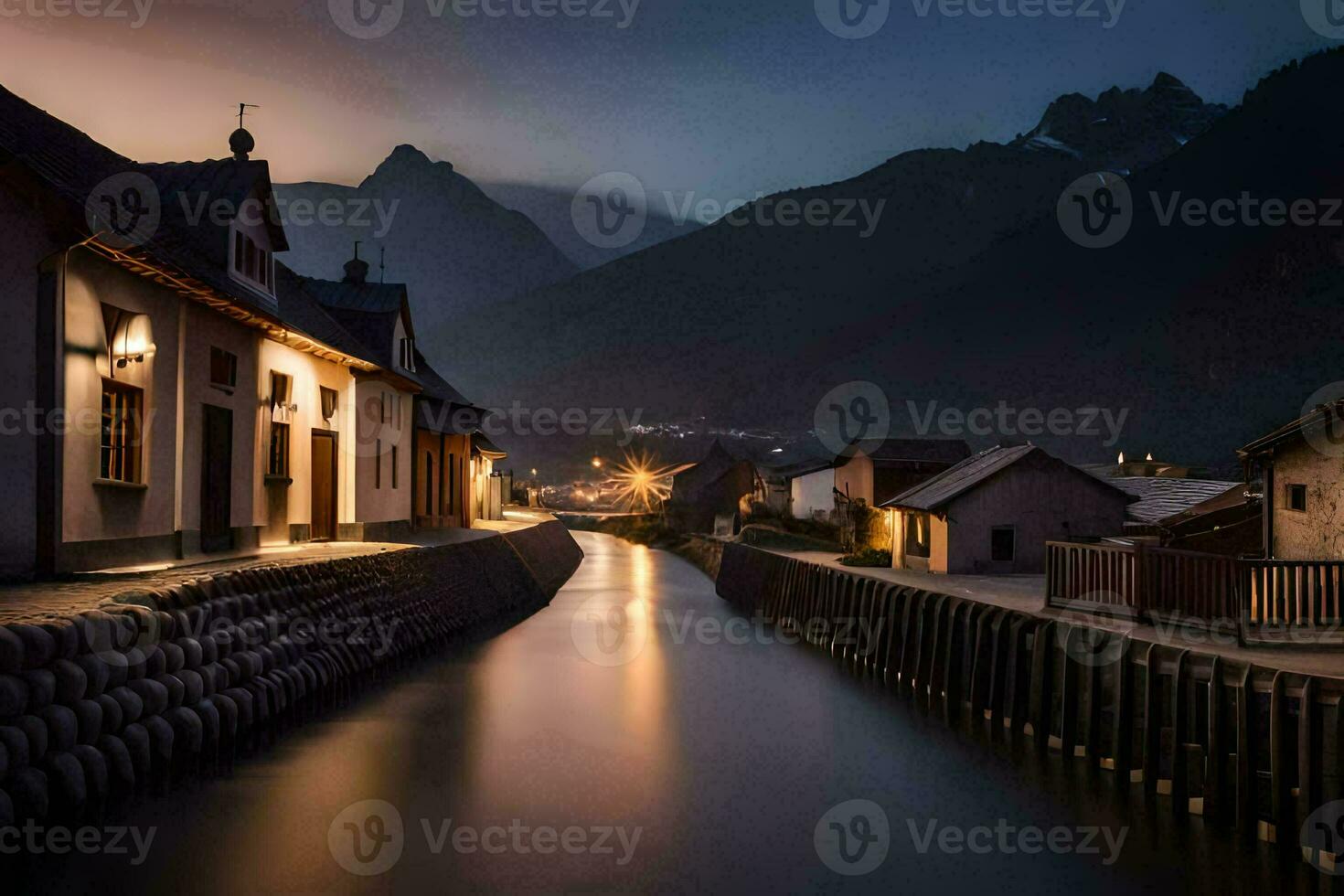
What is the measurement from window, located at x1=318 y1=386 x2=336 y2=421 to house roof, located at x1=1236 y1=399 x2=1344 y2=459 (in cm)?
2508

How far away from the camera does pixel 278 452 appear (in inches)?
1137

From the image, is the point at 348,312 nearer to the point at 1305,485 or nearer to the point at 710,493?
the point at 1305,485

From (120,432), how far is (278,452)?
9.84 m

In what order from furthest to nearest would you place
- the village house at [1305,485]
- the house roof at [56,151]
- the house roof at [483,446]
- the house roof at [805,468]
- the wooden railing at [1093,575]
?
1. the house roof at [805,468]
2. the house roof at [483,446]
3. the village house at [1305,485]
4. the wooden railing at [1093,575]
5. the house roof at [56,151]

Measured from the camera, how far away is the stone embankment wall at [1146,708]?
1183 centimetres

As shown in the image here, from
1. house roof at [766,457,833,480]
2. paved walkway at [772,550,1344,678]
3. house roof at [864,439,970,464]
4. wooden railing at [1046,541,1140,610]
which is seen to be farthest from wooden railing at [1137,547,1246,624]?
house roof at [766,457,833,480]

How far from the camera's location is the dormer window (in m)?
25.7

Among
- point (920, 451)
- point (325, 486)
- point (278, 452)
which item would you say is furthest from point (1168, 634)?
Answer: point (920, 451)

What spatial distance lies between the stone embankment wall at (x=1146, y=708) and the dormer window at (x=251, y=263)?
18.1 meters

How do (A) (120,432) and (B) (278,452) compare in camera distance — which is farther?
(B) (278,452)

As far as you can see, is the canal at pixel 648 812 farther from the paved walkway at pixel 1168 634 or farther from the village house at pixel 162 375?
the village house at pixel 162 375

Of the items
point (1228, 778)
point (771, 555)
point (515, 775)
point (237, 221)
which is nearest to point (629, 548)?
point (771, 555)

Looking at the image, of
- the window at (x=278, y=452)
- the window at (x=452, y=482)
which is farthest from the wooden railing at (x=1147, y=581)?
the window at (x=452, y=482)

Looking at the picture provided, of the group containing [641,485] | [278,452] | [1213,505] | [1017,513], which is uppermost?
[278,452]
